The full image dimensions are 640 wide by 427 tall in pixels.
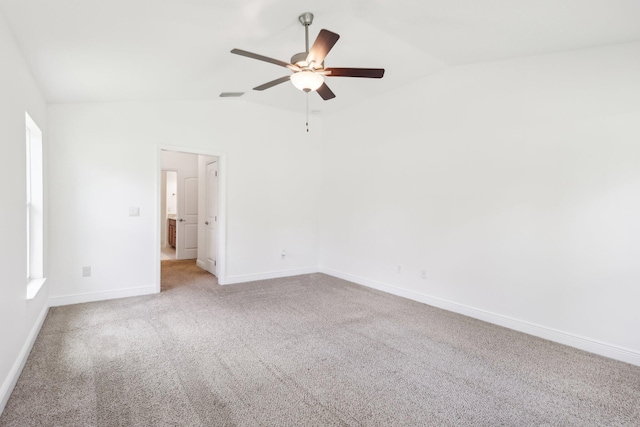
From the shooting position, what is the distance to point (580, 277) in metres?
3.04

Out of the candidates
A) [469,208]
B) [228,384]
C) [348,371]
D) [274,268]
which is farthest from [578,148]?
[274,268]

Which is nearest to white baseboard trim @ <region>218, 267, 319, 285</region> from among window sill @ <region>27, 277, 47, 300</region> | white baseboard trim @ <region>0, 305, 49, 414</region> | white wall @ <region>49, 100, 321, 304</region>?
white wall @ <region>49, 100, 321, 304</region>

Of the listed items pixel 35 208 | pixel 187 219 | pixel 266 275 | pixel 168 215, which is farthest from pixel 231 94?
pixel 168 215

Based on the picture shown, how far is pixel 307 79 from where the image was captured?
2.65 m

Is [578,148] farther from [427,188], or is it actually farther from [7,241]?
[7,241]

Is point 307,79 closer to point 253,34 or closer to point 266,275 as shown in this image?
point 253,34

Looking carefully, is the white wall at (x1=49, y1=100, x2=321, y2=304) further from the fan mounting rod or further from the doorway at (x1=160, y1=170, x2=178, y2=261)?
the doorway at (x1=160, y1=170, x2=178, y2=261)

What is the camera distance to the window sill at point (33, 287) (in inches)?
116

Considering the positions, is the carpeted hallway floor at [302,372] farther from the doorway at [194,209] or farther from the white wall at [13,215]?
the doorway at [194,209]

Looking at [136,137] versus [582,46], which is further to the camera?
[136,137]

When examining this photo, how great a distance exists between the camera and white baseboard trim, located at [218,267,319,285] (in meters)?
5.14

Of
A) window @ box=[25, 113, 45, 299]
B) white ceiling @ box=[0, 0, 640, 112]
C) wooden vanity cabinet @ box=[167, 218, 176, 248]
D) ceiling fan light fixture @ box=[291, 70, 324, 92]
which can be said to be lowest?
wooden vanity cabinet @ box=[167, 218, 176, 248]

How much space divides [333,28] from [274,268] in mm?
3803

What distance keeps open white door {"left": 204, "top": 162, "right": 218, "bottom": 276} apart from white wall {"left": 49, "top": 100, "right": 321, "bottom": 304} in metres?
0.53
